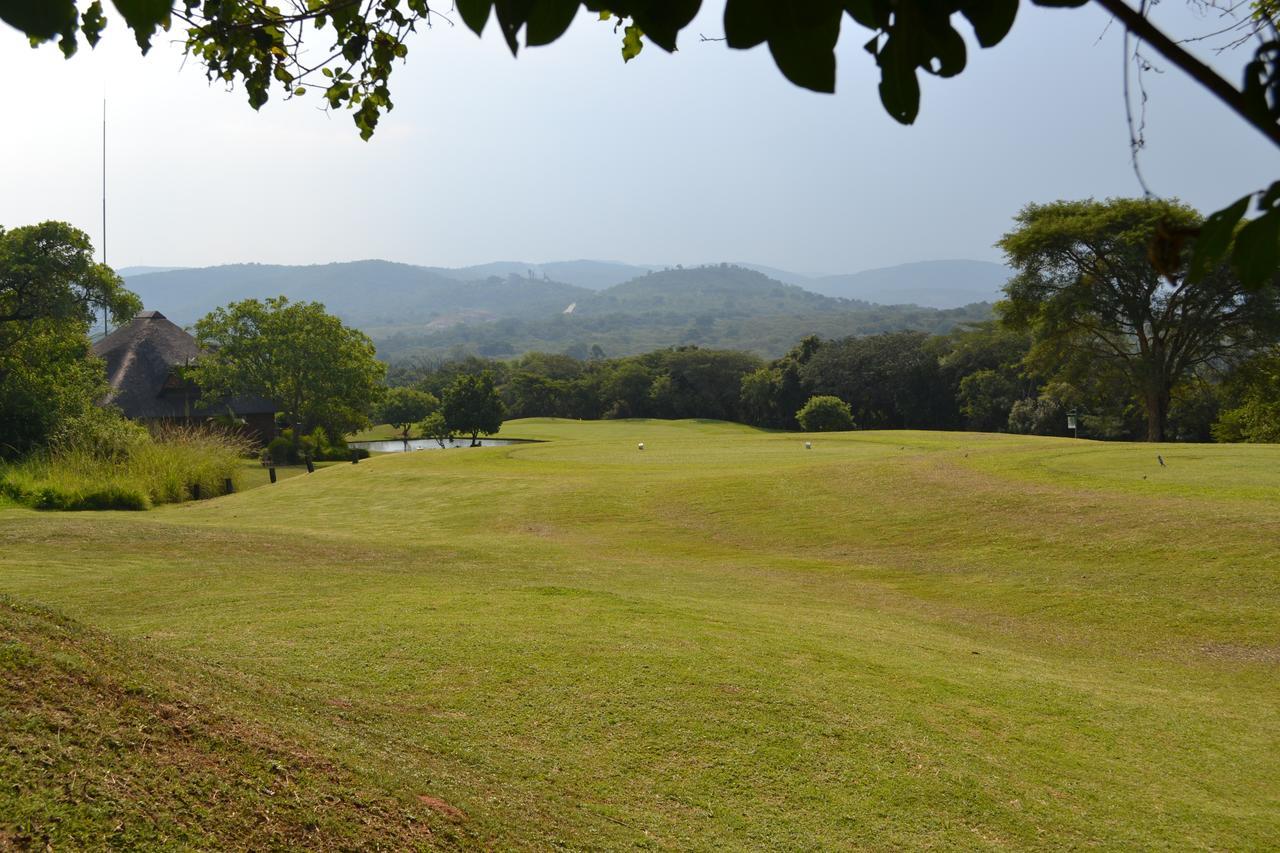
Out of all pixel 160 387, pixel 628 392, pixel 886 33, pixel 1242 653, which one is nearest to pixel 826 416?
pixel 628 392

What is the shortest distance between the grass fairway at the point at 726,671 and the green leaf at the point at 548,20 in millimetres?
2834

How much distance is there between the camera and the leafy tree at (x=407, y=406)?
7425cm

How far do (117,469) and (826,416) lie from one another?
39642mm

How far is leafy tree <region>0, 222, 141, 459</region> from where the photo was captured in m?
22.5

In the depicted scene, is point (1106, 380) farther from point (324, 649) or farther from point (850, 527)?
point (324, 649)

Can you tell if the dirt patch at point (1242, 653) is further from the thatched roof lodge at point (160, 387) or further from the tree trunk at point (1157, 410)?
the thatched roof lodge at point (160, 387)

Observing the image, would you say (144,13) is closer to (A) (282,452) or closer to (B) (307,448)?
(B) (307,448)

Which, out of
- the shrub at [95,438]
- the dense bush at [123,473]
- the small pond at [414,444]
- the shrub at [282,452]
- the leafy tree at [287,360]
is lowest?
the small pond at [414,444]

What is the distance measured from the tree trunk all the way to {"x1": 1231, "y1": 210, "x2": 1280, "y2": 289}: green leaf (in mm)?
38968

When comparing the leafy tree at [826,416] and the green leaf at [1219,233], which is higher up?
the green leaf at [1219,233]

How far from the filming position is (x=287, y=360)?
41688 millimetres

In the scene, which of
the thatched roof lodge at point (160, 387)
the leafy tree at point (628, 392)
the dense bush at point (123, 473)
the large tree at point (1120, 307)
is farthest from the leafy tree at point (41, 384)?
the leafy tree at point (628, 392)

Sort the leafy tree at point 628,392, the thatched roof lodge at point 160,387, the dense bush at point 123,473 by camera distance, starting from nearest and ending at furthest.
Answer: the dense bush at point 123,473 < the thatched roof lodge at point 160,387 < the leafy tree at point 628,392

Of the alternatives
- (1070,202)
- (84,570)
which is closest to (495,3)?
(84,570)
